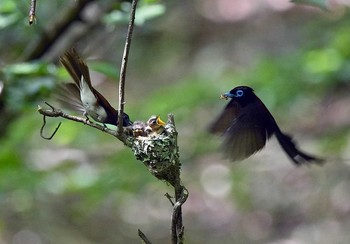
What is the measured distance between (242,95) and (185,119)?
2.81 meters

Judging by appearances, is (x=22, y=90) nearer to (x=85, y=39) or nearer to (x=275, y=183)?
(x=85, y=39)

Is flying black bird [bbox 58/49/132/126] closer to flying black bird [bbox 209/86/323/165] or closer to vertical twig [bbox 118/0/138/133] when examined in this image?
vertical twig [bbox 118/0/138/133]

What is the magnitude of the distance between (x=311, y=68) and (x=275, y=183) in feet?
14.6

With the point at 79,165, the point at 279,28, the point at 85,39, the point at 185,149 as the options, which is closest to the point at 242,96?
the point at 85,39

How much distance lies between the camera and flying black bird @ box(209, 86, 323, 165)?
1.12m

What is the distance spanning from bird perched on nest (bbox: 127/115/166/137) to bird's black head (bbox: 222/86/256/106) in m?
0.18

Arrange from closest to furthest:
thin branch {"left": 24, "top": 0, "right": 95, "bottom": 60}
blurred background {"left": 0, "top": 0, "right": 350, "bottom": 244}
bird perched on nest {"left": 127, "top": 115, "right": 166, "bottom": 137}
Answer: bird perched on nest {"left": 127, "top": 115, "right": 166, "bottom": 137} < thin branch {"left": 24, "top": 0, "right": 95, "bottom": 60} < blurred background {"left": 0, "top": 0, "right": 350, "bottom": 244}

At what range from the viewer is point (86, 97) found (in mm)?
1175

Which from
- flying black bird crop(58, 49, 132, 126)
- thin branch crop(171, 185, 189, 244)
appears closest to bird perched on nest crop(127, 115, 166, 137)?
flying black bird crop(58, 49, 132, 126)

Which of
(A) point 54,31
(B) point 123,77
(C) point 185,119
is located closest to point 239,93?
(B) point 123,77

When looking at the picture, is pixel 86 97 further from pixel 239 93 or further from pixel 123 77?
pixel 239 93

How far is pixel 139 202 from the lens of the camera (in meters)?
7.99

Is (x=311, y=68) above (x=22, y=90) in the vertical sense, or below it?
above

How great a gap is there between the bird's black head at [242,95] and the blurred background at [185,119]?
19.4 inches
